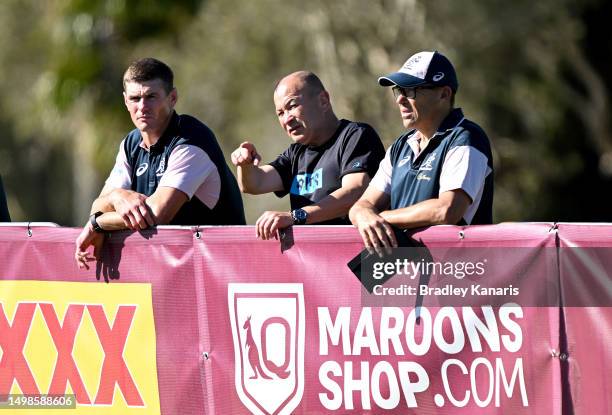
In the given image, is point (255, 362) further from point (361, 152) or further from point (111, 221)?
point (361, 152)

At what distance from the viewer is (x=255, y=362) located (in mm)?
6766

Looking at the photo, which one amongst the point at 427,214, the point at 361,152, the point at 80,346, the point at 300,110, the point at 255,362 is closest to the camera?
the point at 427,214

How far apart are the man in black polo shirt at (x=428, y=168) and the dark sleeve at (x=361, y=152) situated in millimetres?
320

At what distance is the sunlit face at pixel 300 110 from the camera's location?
7.76m

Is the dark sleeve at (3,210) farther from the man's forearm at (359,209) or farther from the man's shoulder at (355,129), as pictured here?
the man's forearm at (359,209)

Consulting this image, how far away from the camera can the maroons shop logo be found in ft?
21.9

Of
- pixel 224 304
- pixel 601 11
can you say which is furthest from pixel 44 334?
pixel 601 11

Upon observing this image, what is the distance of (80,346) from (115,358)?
0.24 meters

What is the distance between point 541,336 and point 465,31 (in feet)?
75.4

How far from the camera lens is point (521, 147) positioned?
98.2 feet

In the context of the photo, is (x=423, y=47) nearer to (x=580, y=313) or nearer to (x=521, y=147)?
(x=521, y=147)

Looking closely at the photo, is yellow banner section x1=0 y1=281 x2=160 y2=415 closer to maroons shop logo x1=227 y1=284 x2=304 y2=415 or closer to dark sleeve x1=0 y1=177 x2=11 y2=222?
maroons shop logo x1=227 y1=284 x2=304 y2=415

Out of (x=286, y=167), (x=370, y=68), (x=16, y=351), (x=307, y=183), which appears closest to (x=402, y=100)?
(x=307, y=183)

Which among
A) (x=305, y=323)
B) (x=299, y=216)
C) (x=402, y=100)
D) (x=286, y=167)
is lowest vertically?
(x=305, y=323)
